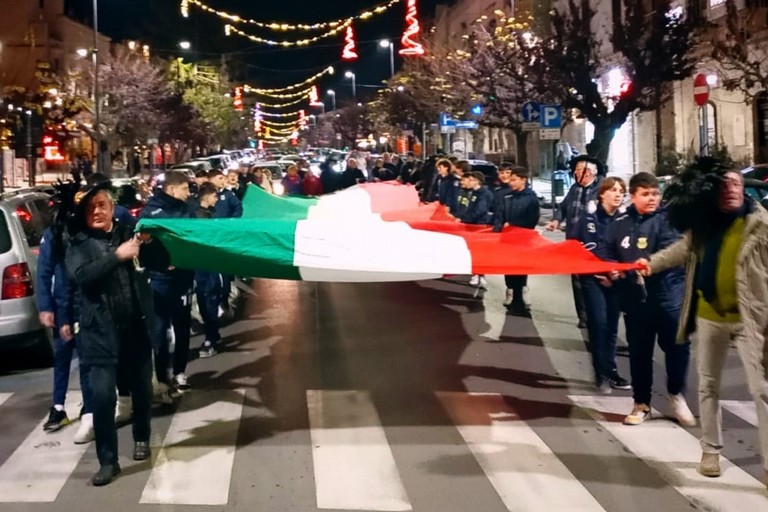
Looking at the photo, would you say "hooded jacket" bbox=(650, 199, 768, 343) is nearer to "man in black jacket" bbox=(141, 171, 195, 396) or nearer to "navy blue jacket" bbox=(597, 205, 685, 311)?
"navy blue jacket" bbox=(597, 205, 685, 311)

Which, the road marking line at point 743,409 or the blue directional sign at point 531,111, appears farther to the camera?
the blue directional sign at point 531,111

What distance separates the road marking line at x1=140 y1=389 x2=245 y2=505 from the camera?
595cm

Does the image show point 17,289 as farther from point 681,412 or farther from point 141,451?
point 681,412

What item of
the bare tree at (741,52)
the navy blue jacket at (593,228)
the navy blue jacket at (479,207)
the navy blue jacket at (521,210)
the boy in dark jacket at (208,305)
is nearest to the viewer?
the navy blue jacket at (593,228)

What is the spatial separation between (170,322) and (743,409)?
479 cm

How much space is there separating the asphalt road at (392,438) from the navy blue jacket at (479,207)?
7.40 ft

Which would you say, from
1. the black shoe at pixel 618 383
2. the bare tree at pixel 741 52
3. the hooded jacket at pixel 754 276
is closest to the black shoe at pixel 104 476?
the hooded jacket at pixel 754 276

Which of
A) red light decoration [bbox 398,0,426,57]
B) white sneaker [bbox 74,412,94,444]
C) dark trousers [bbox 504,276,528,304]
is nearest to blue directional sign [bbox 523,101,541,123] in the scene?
dark trousers [bbox 504,276,528,304]

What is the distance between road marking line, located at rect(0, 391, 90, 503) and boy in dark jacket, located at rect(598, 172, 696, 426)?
13.4ft

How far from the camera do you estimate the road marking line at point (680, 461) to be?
5.71m

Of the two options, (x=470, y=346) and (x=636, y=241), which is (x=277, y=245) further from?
(x=470, y=346)

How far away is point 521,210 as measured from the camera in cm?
1196

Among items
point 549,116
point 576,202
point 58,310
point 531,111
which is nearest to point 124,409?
point 58,310

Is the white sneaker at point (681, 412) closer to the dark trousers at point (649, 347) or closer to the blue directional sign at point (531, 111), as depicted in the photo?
the dark trousers at point (649, 347)
